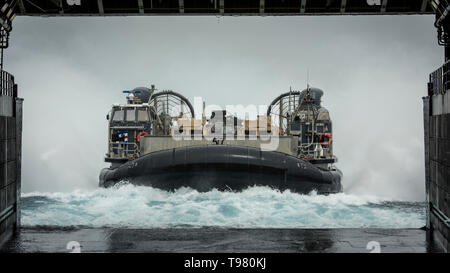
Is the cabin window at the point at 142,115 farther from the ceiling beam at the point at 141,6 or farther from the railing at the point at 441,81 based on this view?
the railing at the point at 441,81

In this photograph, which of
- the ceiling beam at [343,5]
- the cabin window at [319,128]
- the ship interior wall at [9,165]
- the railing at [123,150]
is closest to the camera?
the ship interior wall at [9,165]

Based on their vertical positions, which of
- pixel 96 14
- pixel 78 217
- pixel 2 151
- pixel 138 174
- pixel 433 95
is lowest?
pixel 78 217

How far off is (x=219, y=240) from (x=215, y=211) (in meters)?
5.42

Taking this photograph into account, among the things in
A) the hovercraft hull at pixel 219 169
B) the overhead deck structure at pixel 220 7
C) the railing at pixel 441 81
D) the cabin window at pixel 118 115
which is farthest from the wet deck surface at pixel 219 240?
the cabin window at pixel 118 115

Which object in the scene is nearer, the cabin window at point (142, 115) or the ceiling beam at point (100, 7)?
the ceiling beam at point (100, 7)

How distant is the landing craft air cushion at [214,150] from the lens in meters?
14.3

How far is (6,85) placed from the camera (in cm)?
729

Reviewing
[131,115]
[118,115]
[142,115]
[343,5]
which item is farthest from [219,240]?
[118,115]

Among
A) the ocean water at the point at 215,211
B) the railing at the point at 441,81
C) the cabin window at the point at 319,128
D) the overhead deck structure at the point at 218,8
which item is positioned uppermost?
the overhead deck structure at the point at 218,8

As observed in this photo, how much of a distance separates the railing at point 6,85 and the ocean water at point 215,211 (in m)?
4.10
